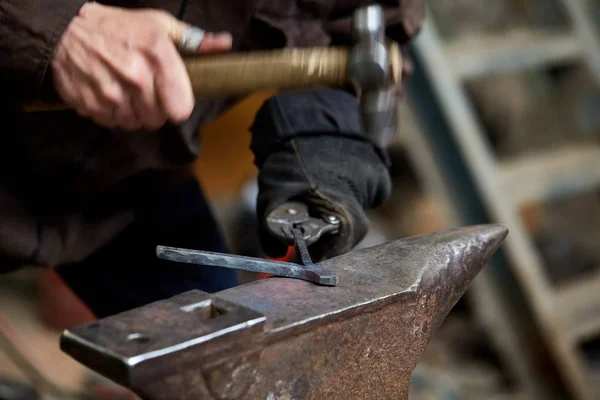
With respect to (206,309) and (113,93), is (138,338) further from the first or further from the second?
(113,93)

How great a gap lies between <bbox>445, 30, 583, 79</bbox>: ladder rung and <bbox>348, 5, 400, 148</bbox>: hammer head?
142 cm

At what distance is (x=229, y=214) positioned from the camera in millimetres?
2264

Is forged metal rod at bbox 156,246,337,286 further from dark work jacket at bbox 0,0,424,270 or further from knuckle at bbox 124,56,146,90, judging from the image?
dark work jacket at bbox 0,0,424,270

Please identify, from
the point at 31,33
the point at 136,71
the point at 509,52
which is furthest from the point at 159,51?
the point at 509,52

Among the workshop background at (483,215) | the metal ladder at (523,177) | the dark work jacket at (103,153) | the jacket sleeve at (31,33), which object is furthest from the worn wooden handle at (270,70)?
the metal ladder at (523,177)

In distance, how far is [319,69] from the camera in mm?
786

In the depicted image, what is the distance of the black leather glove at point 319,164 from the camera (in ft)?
3.11

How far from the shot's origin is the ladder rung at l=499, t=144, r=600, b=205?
217cm

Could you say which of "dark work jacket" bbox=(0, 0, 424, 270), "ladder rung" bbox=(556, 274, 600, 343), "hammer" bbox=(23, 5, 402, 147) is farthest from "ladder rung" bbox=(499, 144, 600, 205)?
"hammer" bbox=(23, 5, 402, 147)

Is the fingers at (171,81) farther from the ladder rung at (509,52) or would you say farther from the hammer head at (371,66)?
the ladder rung at (509,52)

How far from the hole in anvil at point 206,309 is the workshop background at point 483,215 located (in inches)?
50.8

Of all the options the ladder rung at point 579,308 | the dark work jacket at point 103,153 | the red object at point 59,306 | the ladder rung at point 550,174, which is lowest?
the red object at point 59,306

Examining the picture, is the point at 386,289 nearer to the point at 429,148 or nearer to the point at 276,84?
the point at 276,84

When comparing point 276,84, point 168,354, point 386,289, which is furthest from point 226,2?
point 168,354
